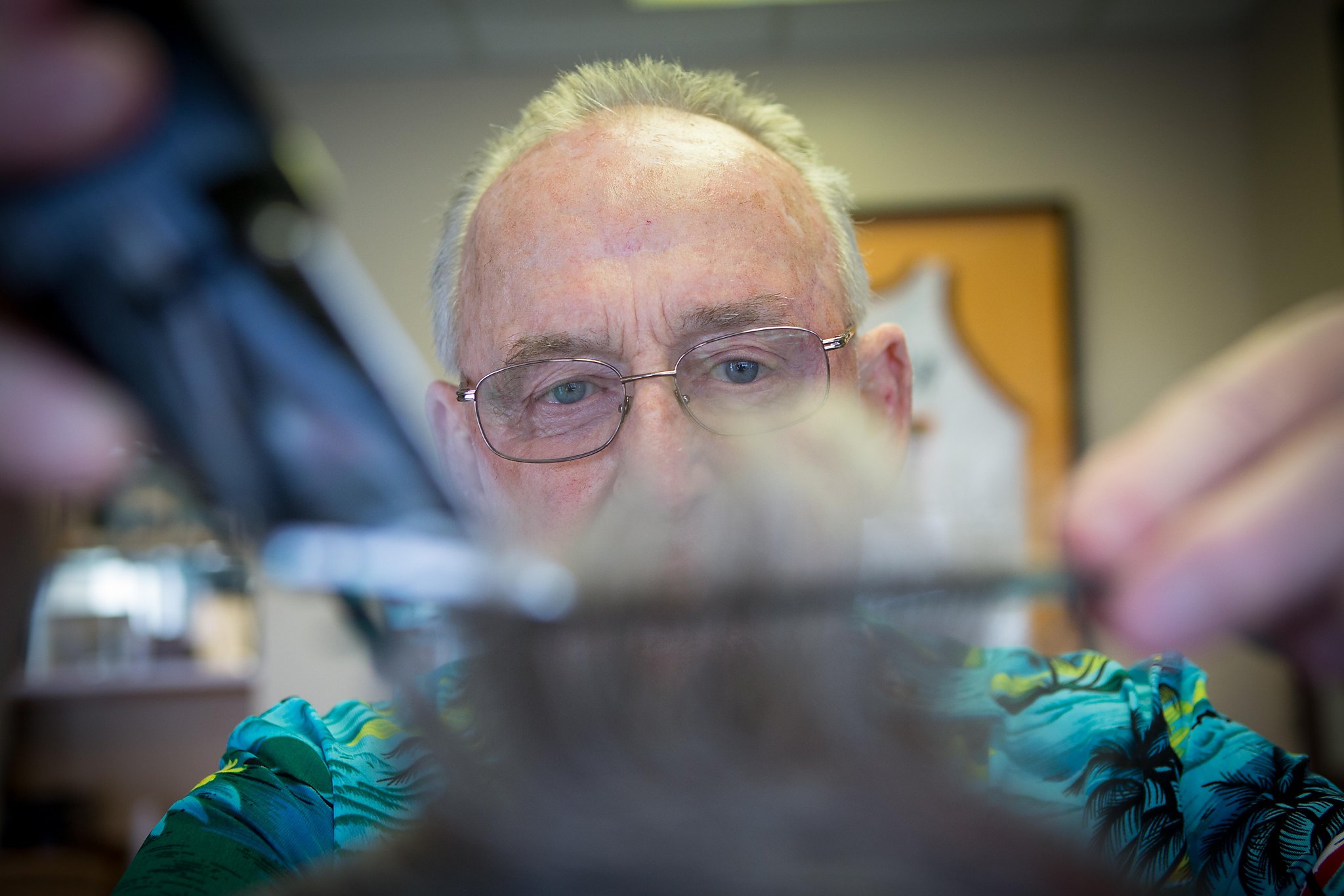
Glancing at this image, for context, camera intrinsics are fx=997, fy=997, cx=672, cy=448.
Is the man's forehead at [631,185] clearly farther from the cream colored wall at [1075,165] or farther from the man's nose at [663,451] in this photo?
the cream colored wall at [1075,165]

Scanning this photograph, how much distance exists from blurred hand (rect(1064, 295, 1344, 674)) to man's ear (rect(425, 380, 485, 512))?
0.83 meters

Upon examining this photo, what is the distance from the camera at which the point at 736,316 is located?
2.93 ft

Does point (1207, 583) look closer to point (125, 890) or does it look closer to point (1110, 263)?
point (125, 890)

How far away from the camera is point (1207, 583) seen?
0.29m

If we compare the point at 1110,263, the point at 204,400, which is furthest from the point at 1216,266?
the point at 204,400

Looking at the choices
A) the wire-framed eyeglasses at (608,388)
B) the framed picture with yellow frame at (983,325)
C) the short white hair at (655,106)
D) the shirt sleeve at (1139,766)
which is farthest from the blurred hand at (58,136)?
the framed picture with yellow frame at (983,325)

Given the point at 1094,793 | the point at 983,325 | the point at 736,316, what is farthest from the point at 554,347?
the point at 983,325

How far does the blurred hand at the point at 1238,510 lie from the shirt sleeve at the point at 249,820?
0.63 m

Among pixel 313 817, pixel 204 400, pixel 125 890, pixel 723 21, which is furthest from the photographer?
pixel 723 21

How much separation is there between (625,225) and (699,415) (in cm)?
24

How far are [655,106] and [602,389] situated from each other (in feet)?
1.21

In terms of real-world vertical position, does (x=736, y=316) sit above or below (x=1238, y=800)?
above

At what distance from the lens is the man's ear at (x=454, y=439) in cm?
109

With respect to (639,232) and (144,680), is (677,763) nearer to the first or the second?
→ (639,232)
